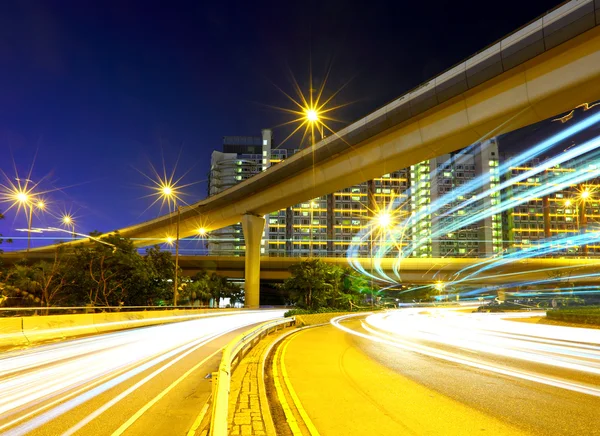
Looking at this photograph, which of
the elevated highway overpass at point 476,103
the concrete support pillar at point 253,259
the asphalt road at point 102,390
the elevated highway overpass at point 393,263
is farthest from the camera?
the elevated highway overpass at point 393,263

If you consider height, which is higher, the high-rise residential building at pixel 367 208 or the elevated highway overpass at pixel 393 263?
the high-rise residential building at pixel 367 208

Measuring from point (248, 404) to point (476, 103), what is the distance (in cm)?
2198

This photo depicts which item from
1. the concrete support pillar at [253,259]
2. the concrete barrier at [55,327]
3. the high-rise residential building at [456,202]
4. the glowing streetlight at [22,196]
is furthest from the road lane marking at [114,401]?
the high-rise residential building at [456,202]

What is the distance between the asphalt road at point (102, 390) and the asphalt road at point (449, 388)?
218cm

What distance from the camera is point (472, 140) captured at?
27203 millimetres

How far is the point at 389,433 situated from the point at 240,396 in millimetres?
2869

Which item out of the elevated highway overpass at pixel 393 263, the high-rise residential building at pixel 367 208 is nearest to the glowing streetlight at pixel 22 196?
the elevated highway overpass at pixel 393 263

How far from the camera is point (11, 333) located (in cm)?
1695

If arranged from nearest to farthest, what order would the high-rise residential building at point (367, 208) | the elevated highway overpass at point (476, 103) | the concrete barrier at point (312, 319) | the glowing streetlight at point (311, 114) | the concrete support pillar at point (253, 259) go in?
the elevated highway overpass at point (476, 103), the glowing streetlight at point (311, 114), the concrete barrier at point (312, 319), the concrete support pillar at point (253, 259), the high-rise residential building at point (367, 208)

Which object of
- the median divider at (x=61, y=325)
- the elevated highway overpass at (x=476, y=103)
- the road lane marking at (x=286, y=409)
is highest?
the elevated highway overpass at (x=476, y=103)

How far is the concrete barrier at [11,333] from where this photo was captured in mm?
16422

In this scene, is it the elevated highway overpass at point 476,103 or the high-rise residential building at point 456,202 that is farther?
the high-rise residential building at point 456,202

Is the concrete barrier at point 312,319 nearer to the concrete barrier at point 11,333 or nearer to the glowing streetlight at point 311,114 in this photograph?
the glowing streetlight at point 311,114

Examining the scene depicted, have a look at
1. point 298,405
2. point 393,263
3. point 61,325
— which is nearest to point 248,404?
point 298,405
